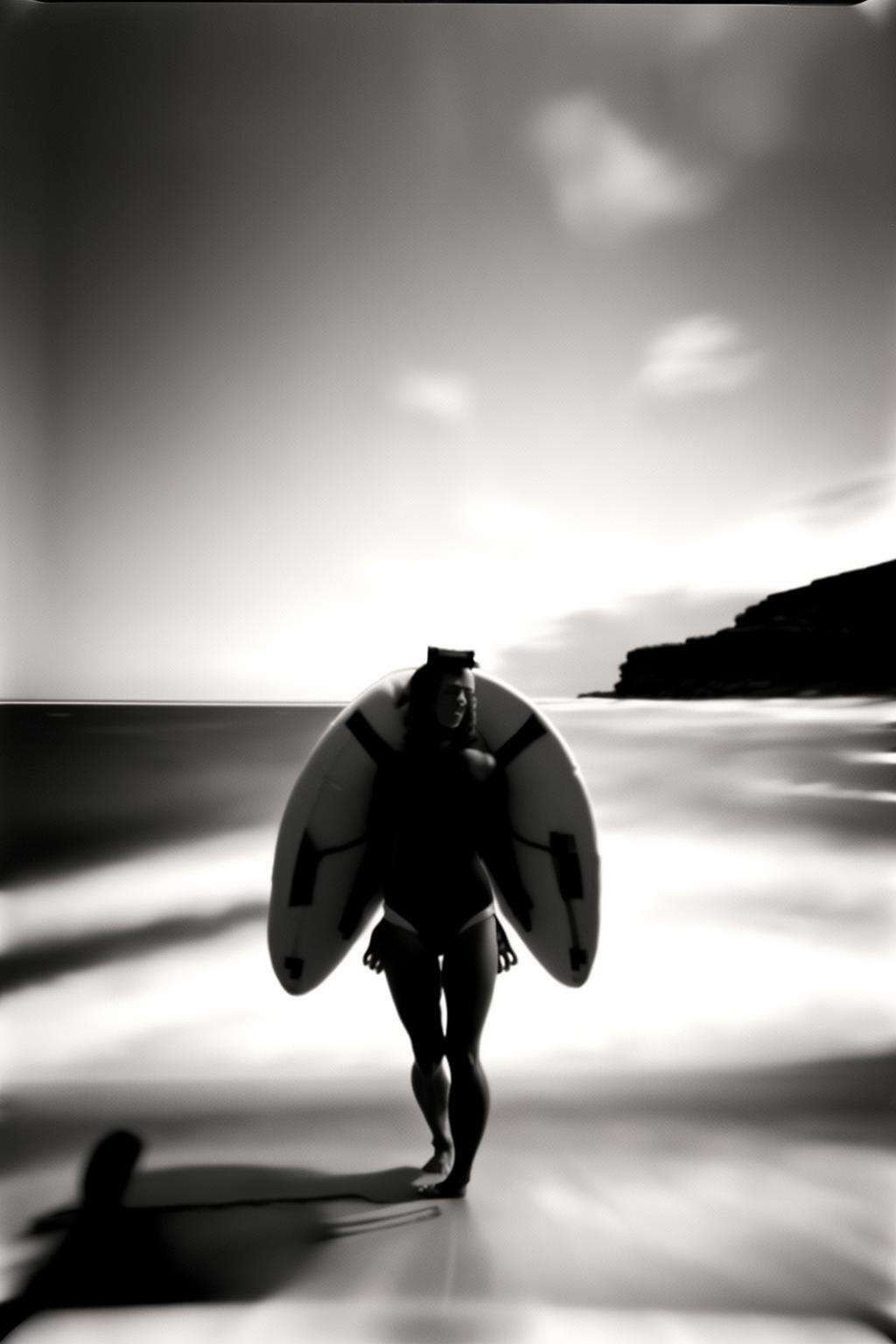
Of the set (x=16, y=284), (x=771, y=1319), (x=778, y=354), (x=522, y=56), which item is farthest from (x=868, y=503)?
(x=16, y=284)

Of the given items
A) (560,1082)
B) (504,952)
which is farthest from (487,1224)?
Answer: (560,1082)

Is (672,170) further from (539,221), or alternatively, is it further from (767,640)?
(767,640)

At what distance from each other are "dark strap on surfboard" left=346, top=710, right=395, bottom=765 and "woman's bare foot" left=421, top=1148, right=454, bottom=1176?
68 cm

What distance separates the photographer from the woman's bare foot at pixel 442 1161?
149cm

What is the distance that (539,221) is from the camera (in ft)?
6.33

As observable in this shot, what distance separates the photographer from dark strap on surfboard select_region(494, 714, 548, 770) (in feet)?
4.66

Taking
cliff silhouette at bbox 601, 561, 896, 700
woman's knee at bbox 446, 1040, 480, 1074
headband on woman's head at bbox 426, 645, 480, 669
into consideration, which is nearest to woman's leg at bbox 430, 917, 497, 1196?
woman's knee at bbox 446, 1040, 480, 1074

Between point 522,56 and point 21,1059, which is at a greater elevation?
point 522,56

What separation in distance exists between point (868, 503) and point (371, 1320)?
180 centimetres

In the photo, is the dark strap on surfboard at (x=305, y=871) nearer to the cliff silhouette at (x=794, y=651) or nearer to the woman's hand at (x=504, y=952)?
the woman's hand at (x=504, y=952)

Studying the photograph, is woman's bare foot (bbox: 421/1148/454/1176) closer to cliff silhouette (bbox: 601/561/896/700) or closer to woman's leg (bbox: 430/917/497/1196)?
woman's leg (bbox: 430/917/497/1196)

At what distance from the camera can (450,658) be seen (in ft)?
4.42

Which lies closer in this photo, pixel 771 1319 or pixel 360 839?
pixel 771 1319

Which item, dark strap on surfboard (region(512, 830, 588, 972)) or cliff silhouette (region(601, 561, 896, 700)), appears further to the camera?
cliff silhouette (region(601, 561, 896, 700))
